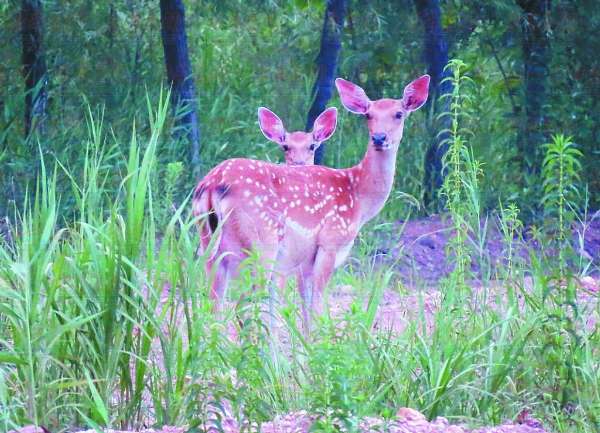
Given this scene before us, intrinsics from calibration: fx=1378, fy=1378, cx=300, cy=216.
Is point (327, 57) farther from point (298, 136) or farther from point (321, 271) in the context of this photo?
point (321, 271)

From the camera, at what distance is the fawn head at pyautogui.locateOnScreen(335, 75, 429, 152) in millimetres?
8086

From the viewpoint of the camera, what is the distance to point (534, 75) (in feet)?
39.1

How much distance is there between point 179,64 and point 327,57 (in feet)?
4.03

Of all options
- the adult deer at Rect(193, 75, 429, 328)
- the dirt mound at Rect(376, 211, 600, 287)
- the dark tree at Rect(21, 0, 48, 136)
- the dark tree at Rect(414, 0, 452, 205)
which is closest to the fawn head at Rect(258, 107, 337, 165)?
the dirt mound at Rect(376, 211, 600, 287)

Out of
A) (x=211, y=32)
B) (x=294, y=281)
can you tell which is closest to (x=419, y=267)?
(x=294, y=281)

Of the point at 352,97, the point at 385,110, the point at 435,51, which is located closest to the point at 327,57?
the point at 435,51

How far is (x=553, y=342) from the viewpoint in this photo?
5113 millimetres

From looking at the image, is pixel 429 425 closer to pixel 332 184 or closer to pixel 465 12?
pixel 332 184

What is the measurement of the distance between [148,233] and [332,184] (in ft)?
9.37

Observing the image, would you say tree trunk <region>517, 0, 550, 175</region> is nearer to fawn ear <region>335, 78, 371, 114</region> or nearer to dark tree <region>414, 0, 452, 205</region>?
dark tree <region>414, 0, 452, 205</region>

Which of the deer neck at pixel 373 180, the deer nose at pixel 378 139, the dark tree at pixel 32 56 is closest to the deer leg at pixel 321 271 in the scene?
the deer neck at pixel 373 180

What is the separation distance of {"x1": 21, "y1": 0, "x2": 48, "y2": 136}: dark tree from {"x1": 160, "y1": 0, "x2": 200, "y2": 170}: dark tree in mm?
1060

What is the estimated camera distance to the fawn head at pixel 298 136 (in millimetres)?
9602

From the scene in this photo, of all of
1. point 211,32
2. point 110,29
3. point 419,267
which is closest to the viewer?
point 419,267
